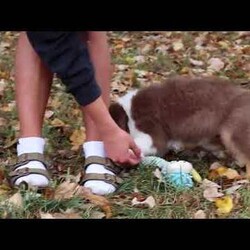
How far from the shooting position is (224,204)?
3.79 metres

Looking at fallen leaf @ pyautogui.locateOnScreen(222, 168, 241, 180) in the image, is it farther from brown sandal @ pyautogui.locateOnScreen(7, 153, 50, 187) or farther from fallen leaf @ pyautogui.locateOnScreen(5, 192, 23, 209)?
fallen leaf @ pyautogui.locateOnScreen(5, 192, 23, 209)

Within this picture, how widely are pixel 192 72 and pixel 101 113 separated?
3.21m

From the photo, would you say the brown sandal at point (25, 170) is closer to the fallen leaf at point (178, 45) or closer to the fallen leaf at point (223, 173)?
the fallen leaf at point (223, 173)

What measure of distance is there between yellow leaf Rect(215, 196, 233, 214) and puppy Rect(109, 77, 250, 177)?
595mm

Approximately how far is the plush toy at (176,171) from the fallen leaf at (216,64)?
8.02 feet

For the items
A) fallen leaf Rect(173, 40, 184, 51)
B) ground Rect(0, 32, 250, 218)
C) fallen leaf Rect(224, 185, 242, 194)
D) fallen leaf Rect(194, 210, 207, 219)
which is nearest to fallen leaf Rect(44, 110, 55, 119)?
ground Rect(0, 32, 250, 218)

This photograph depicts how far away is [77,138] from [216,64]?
242 centimetres

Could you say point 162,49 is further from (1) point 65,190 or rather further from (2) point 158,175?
(1) point 65,190

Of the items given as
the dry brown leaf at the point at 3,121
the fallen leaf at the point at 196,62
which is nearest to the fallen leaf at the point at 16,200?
the dry brown leaf at the point at 3,121

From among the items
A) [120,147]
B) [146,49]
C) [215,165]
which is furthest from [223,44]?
[120,147]

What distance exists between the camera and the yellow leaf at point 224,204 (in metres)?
3.74

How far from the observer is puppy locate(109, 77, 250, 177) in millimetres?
4477

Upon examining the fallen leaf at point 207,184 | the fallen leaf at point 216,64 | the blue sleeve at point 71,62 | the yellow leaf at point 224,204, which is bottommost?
the yellow leaf at point 224,204
